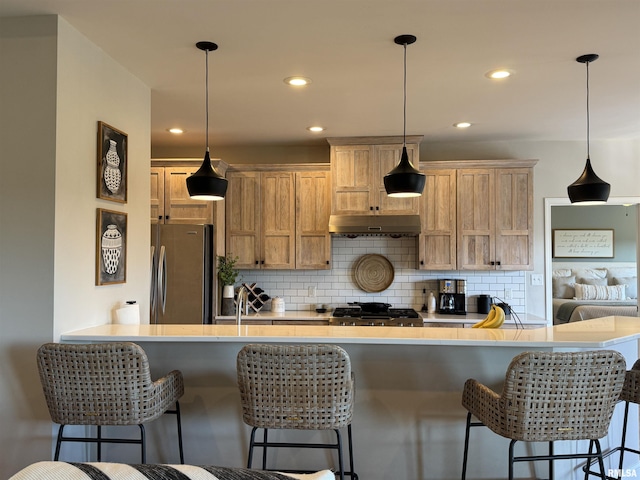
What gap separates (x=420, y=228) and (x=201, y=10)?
3.00m

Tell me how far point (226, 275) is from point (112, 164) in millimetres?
2172

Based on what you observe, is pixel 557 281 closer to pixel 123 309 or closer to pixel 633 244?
pixel 633 244

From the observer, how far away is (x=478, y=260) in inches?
197

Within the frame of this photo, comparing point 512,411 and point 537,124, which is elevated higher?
point 537,124

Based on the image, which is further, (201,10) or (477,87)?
(477,87)

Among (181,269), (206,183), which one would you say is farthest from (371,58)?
(181,269)

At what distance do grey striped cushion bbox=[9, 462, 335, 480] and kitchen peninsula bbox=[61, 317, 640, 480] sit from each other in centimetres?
148

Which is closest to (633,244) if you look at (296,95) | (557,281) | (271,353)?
(557,281)

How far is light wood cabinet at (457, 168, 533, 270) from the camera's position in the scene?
496cm

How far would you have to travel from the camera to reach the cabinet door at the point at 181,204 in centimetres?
502

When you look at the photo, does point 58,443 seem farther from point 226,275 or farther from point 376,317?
point 376,317

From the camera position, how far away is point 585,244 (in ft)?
29.3

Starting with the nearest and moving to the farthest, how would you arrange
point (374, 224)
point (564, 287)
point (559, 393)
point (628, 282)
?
point (559, 393)
point (374, 224)
point (564, 287)
point (628, 282)

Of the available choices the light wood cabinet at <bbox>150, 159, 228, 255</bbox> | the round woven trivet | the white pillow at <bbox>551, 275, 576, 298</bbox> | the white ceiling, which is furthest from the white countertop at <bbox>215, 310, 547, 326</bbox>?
the white pillow at <bbox>551, 275, 576, 298</bbox>
